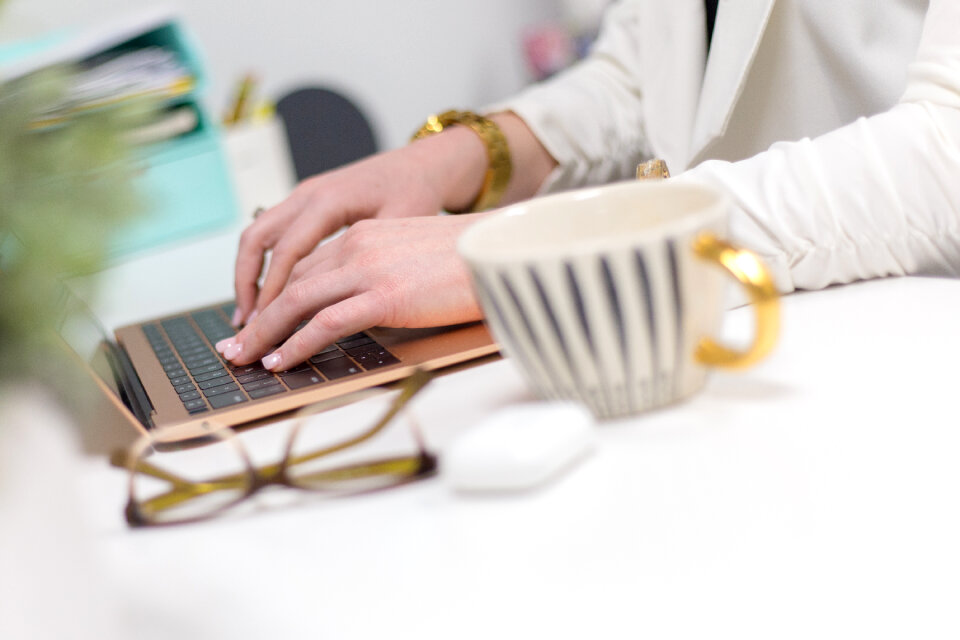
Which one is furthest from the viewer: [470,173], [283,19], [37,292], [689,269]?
[283,19]

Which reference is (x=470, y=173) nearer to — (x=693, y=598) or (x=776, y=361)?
(x=776, y=361)

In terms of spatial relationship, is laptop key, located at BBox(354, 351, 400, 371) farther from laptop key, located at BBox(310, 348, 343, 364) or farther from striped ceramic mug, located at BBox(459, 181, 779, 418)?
striped ceramic mug, located at BBox(459, 181, 779, 418)

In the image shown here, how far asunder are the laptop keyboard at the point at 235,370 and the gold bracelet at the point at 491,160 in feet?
1.11

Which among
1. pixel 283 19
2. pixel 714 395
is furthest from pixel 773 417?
pixel 283 19

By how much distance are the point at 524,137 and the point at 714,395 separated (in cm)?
62

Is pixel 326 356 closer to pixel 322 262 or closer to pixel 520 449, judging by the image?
pixel 322 262

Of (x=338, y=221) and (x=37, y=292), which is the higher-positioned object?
(x=37, y=292)

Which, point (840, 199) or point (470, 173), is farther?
point (470, 173)

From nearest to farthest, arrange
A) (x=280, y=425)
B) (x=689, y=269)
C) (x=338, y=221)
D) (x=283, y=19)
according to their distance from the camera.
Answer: (x=689, y=269) < (x=280, y=425) < (x=338, y=221) < (x=283, y=19)

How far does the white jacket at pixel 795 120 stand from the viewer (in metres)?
0.50

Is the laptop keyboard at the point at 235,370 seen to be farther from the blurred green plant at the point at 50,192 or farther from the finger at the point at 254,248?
the blurred green plant at the point at 50,192

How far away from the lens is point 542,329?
34cm

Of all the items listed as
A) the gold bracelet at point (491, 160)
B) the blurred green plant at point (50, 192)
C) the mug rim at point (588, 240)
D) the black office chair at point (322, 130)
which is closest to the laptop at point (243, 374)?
the mug rim at point (588, 240)

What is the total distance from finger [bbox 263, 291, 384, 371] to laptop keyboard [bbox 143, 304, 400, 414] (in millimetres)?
12
